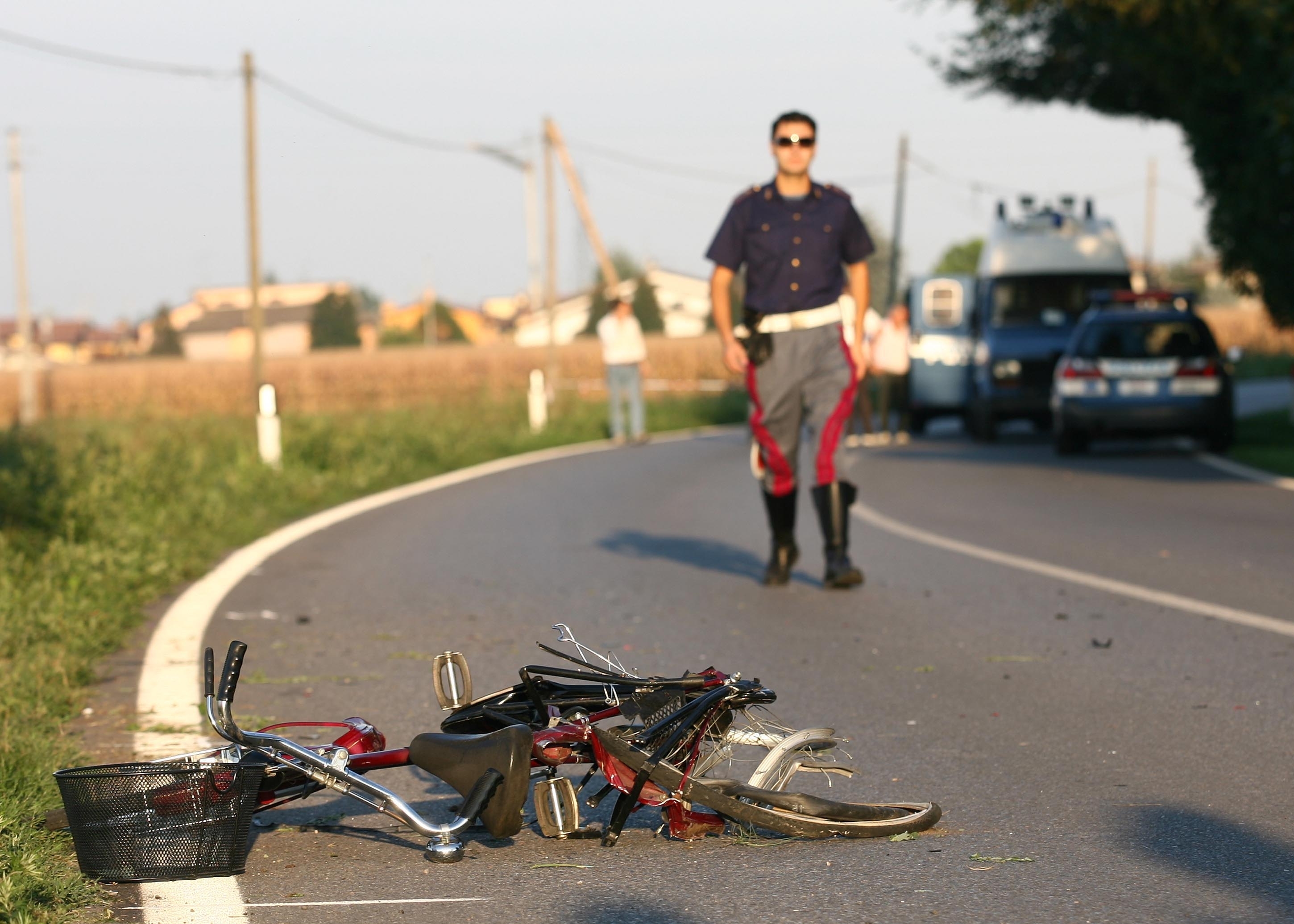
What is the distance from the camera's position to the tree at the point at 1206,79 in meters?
16.4

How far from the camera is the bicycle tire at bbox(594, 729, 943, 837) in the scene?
4.23 metres

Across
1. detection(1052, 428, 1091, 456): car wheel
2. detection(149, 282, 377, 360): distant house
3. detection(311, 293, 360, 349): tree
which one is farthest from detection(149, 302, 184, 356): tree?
detection(1052, 428, 1091, 456): car wheel

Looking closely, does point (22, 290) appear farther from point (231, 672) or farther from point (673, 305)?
point (231, 672)

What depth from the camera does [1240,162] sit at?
2045 centimetres

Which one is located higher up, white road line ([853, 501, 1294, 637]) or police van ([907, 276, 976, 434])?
police van ([907, 276, 976, 434])

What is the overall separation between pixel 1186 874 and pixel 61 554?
6.67 meters

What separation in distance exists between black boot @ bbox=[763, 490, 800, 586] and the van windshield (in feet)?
49.1

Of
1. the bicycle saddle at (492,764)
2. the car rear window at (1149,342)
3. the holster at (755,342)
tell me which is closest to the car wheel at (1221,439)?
the car rear window at (1149,342)

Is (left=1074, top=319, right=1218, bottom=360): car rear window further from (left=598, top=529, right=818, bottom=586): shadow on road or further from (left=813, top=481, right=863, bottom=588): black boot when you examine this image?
(left=813, top=481, right=863, bottom=588): black boot

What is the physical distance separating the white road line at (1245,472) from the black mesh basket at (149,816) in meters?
12.1

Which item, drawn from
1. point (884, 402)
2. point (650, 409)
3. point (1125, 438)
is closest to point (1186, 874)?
point (1125, 438)

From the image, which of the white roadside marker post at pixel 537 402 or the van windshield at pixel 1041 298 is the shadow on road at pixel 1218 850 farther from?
the white roadside marker post at pixel 537 402

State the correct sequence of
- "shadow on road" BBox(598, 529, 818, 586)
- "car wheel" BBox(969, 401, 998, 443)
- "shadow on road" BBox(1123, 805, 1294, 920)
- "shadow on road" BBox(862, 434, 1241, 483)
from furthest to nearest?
"car wheel" BBox(969, 401, 998, 443) < "shadow on road" BBox(862, 434, 1241, 483) < "shadow on road" BBox(598, 529, 818, 586) < "shadow on road" BBox(1123, 805, 1294, 920)

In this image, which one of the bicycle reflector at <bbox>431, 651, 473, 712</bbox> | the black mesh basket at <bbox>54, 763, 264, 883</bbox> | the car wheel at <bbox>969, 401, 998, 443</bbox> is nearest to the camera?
the black mesh basket at <bbox>54, 763, 264, 883</bbox>
